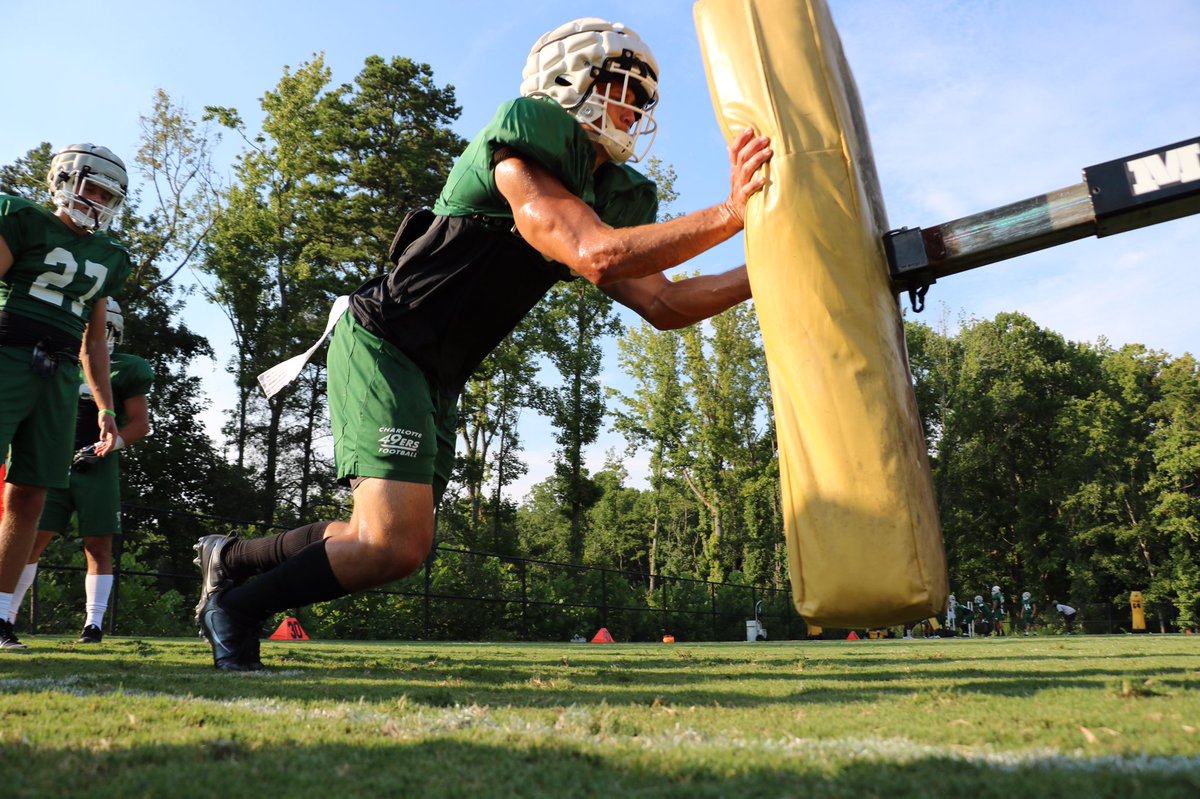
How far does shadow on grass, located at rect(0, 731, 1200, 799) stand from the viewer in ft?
4.46

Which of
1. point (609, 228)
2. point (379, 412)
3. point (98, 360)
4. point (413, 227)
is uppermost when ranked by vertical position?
point (413, 227)

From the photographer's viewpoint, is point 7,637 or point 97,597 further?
point 97,597

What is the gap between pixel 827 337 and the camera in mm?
2598

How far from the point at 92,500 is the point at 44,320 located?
2.24 metres

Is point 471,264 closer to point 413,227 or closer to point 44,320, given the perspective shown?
point 413,227

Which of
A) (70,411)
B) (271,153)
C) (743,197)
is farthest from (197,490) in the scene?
(743,197)

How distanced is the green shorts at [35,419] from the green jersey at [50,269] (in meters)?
0.23

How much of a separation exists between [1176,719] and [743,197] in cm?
188

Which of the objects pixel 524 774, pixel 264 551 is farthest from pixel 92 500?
pixel 524 774

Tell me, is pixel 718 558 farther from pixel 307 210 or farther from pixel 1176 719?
pixel 1176 719

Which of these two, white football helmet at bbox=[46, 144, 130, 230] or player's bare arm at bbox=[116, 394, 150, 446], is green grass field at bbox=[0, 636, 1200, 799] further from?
player's bare arm at bbox=[116, 394, 150, 446]

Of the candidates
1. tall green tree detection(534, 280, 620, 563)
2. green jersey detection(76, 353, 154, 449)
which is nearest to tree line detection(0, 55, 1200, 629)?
tall green tree detection(534, 280, 620, 563)

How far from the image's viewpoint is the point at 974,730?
201 cm

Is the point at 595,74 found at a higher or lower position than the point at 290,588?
higher
